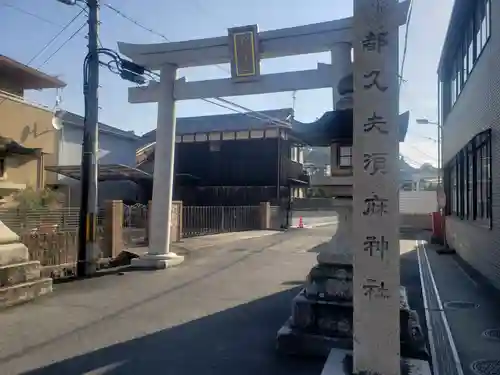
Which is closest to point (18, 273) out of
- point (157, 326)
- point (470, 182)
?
point (157, 326)

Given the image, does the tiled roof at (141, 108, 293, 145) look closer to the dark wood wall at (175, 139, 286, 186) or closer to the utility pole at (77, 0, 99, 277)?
the dark wood wall at (175, 139, 286, 186)

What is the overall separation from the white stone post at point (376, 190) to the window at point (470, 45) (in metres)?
6.97

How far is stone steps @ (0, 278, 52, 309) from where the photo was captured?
745cm

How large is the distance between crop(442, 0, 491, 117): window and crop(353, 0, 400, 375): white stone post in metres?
6.97

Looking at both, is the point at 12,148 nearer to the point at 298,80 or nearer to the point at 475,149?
the point at 298,80

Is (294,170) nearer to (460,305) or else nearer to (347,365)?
(460,305)

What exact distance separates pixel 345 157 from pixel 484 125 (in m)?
6.06

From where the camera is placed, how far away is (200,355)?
5281mm

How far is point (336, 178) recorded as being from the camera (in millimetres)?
5543

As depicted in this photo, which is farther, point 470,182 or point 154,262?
point 470,182

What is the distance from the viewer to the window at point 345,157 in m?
5.67

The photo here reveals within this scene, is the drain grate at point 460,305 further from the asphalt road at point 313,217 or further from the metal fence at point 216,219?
the asphalt road at point 313,217

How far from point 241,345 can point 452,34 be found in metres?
13.1

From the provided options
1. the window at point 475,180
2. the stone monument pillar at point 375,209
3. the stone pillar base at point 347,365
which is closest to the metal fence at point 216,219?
the window at point 475,180
